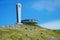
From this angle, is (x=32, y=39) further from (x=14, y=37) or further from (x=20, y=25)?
(x=20, y=25)

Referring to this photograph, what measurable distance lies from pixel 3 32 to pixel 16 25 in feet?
115

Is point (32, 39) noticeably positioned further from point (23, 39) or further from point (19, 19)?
point (19, 19)

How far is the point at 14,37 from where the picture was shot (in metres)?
144

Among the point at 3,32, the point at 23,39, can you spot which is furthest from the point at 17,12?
the point at 23,39

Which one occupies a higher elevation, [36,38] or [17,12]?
[17,12]

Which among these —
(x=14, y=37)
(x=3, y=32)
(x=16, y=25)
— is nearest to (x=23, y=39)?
(x=14, y=37)

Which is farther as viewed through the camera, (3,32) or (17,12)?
(17,12)

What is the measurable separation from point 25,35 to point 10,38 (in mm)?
16628

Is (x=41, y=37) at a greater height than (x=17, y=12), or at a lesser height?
lesser

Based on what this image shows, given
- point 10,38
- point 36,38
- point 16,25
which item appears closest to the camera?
point 10,38

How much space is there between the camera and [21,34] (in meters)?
156

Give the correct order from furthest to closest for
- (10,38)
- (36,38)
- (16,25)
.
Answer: (16,25) → (36,38) → (10,38)

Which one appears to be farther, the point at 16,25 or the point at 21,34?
the point at 16,25

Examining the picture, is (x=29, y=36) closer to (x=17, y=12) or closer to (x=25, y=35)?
(x=25, y=35)
